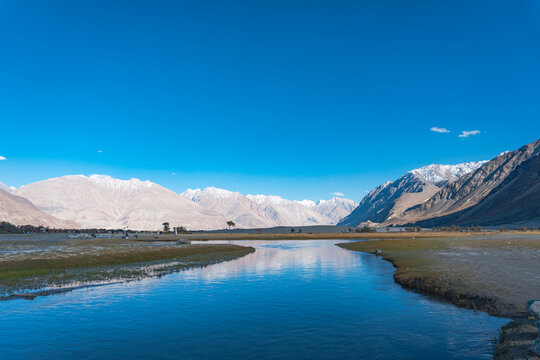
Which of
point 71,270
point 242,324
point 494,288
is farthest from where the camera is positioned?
point 71,270

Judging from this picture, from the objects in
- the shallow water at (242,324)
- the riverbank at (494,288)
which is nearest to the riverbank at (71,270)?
the shallow water at (242,324)

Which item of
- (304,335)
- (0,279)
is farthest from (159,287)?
(304,335)

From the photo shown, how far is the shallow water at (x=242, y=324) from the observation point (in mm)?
18656

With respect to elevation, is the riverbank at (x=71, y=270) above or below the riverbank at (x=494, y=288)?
above

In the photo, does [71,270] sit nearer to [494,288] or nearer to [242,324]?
[242,324]

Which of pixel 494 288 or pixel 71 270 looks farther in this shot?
pixel 71 270

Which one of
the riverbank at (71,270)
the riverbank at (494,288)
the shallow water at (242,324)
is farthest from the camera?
the riverbank at (71,270)

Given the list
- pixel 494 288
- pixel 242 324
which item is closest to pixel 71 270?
pixel 242 324

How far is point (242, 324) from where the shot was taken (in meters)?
23.6

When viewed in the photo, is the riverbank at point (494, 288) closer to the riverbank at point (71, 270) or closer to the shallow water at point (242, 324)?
the shallow water at point (242, 324)

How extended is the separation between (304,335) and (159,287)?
2018 centimetres

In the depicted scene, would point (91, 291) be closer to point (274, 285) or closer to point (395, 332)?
point (274, 285)

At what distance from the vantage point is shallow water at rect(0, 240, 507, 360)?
61.2 feet

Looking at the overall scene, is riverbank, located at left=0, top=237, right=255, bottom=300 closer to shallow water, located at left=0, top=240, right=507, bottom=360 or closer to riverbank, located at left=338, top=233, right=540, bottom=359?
shallow water, located at left=0, top=240, right=507, bottom=360
